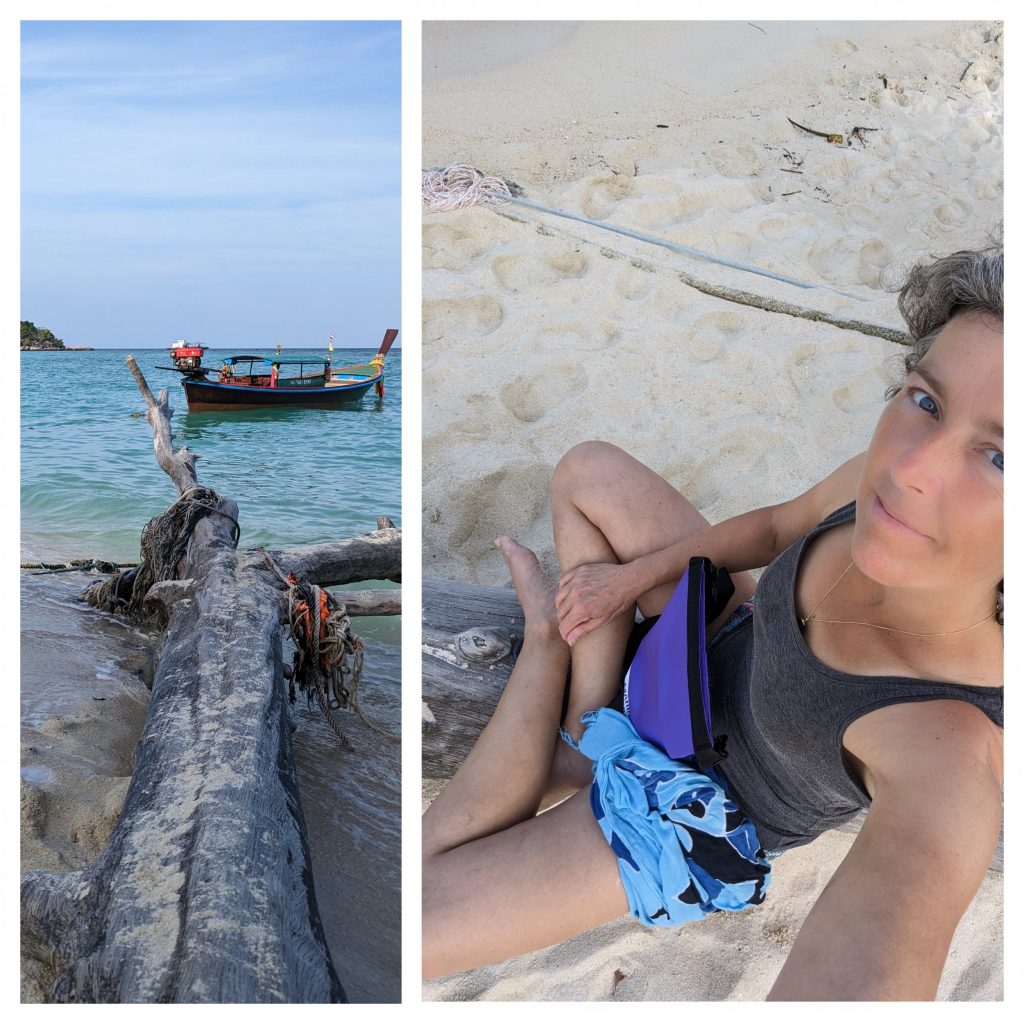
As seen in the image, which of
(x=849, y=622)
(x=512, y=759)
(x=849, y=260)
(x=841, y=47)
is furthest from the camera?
(x=841, y=47)

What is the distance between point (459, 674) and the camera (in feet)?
4.62

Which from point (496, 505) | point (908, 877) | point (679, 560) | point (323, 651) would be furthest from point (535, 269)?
point (908, 877)

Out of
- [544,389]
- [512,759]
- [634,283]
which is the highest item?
[634,283]

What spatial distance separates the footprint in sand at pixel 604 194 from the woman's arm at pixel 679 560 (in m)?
1.89

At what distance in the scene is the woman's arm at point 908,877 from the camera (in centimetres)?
78

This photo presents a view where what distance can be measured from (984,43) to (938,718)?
13.8 feet

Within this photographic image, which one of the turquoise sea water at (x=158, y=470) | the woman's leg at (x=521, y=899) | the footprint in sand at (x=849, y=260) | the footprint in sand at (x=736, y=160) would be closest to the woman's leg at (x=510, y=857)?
the woman's leg at (x=521, y=899)

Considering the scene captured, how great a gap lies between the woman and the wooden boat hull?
1309 mm

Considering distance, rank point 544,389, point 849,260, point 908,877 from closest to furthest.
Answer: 1. point 908,877
2. point 544,389
3. point 849,260

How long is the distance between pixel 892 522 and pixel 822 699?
215mm

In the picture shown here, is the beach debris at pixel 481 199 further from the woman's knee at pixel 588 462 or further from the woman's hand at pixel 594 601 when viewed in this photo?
the woman's hand at pixel 594 601

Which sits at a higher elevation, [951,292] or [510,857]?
[951,292]

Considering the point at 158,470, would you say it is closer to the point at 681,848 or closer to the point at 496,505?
the point at 496,505
